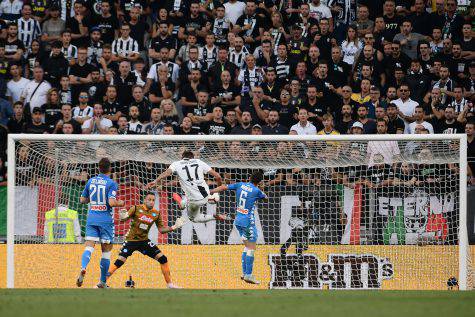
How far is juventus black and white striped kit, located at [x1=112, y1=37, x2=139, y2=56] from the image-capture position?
2134 centimetres

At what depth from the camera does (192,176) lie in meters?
16.3

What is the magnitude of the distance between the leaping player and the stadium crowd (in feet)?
7.85

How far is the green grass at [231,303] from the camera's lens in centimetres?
1090

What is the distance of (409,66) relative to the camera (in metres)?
20.4

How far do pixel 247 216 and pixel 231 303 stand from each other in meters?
4.84

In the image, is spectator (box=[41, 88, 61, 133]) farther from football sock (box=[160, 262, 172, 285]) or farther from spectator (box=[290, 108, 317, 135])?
football sock (box=[160, 262, 172, 285])

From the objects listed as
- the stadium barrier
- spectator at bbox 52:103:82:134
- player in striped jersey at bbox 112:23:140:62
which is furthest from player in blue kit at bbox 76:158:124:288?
player in striped jersey at bbox 112:23:140:62

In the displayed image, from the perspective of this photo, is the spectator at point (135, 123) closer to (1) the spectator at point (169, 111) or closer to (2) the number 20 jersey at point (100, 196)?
(1) the spectator at point (169, 111)

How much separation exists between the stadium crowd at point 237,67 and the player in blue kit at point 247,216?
2.01 meters

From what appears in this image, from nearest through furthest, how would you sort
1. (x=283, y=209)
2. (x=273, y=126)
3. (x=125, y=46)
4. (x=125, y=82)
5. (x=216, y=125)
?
(x=283, y=209), (x=273, y=126), (x=216, y=125), (x=125, y=82), (x=125, y=46)

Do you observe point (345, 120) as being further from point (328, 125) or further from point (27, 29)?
point (27, 29)

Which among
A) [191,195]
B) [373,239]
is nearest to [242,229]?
[191,195]

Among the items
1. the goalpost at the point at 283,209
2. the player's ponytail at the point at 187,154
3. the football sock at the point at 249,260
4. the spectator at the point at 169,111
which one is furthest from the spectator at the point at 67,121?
the football sock at the point at 249,260

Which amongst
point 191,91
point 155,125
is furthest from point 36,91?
point 191,91
